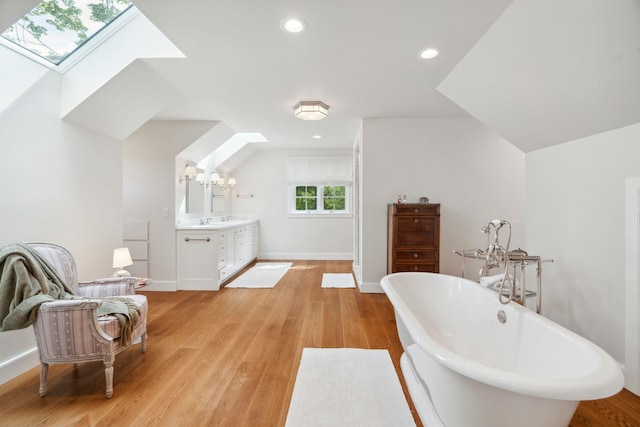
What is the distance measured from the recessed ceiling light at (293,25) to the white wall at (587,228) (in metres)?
2.16

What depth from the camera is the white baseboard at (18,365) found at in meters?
1.99

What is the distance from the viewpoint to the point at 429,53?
2314mm

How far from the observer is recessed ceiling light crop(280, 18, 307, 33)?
6.31 ft

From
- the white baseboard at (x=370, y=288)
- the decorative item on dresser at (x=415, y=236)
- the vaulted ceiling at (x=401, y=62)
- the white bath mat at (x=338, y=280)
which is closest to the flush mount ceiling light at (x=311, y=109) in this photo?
the vaulted ceiling at (x=401, y=62)

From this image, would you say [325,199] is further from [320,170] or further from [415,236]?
[415,236]

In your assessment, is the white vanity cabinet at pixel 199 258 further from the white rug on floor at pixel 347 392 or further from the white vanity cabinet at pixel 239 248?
the white rug on floor at pixel 347 392

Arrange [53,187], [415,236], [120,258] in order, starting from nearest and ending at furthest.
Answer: [53,187], [120,258], [415,236]

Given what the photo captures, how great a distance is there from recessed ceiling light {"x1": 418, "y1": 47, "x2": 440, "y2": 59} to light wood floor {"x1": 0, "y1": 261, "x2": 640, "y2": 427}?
2350 millimetres

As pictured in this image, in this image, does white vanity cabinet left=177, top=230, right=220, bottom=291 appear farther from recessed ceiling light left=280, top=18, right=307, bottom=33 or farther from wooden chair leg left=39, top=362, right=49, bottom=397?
recessed ceiling light left=280, top=18, right=307, bottom=33

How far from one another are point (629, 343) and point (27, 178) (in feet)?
13.9

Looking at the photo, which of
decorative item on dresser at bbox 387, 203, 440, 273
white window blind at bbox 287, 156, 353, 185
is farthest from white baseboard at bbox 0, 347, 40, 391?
white window blind at bbox 287, 156, 353, 185

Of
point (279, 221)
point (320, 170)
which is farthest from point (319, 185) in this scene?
point (279, 221)

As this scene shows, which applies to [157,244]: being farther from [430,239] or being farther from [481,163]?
[481,163]

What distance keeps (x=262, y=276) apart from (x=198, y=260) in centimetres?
117
